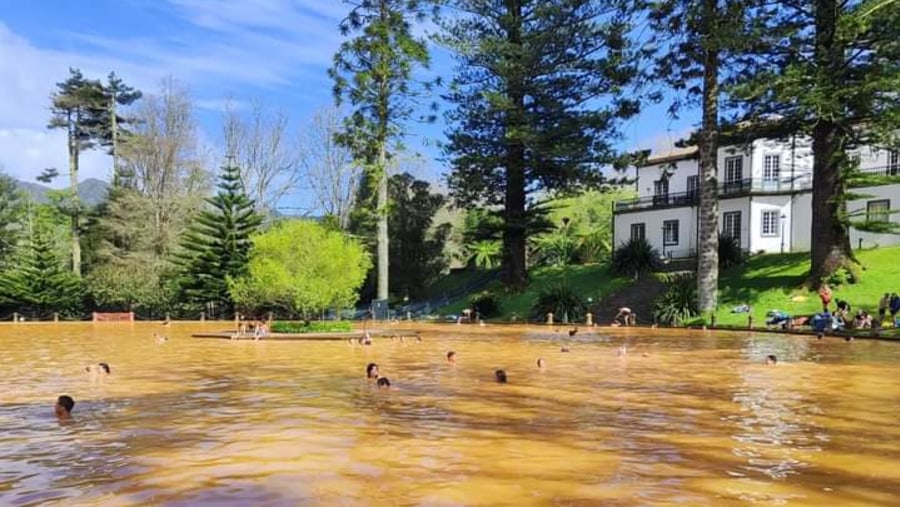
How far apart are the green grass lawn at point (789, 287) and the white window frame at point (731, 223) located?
679 centimetres

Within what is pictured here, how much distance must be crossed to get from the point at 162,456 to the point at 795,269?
27980 mm

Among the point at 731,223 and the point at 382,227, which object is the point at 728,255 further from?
the point at 382,227

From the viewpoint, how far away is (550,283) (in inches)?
1435

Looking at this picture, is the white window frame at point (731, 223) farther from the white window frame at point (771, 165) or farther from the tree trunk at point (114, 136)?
the tree trunk at point (114, 136)

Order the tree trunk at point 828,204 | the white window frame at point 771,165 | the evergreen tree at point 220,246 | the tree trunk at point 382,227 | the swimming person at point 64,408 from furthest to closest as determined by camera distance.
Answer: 1. the white window frame at point 771,165
2. the evergreen tree at point 220,246
3. the tree trunk at point 382,227
4. the tree trunk at point 828,204
5. the swimming person at point 64,408

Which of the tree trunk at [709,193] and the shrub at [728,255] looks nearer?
the tree trunk at [709,193]

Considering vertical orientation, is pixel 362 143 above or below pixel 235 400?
above

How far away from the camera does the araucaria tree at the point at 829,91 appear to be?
71.5 ft

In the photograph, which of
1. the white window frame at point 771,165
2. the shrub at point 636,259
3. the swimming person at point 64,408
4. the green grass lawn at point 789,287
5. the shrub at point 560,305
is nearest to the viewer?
the swimming person at point 64,408

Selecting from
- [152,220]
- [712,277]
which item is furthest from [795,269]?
[152,220]

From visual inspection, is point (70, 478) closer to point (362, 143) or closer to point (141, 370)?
point (141, 370)

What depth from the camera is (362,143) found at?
3372 centimetres

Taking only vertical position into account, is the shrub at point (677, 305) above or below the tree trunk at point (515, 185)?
below

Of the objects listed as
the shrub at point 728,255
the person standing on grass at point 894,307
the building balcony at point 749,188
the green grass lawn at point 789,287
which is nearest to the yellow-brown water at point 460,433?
the person standing on grass at point 894,307
